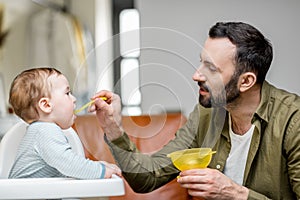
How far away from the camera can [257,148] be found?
6.09 ft

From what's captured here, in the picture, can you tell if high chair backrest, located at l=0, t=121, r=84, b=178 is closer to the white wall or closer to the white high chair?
the white high chair

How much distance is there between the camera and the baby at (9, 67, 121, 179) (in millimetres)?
1434

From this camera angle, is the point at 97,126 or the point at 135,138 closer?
the point at 97,126

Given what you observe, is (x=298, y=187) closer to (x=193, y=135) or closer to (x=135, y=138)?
(x=193, y=135)

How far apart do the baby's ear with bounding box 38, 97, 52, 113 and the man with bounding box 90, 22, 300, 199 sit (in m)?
0.16

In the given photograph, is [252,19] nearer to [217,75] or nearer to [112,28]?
[112,28]

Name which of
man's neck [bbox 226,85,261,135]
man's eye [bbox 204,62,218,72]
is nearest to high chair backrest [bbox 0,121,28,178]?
man's eye [bbox 204,62,218,72]

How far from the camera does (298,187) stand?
177 centimetres

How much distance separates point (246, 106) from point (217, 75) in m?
0.18

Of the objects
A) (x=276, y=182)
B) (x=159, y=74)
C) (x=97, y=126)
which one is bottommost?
(x=276, y=182)

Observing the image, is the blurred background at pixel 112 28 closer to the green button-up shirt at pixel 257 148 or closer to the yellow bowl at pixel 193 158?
the green button-up shirt at pixel 257 148

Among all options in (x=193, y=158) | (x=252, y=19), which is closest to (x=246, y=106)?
(x=193, y=158)

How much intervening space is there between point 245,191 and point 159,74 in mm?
414

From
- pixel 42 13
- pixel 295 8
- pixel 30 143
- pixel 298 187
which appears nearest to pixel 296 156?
pixel 298 187
